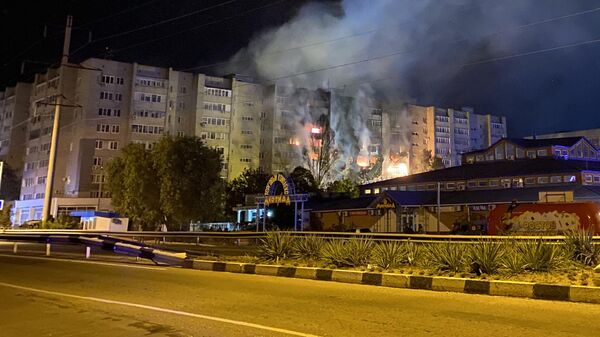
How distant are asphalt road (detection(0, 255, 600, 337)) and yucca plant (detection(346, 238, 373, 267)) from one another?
1592 millimetres

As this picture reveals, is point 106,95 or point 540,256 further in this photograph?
point 106,95

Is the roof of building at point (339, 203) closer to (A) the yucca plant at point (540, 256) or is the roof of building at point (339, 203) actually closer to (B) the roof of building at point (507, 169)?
(B) the roof of building at point (507, 169)

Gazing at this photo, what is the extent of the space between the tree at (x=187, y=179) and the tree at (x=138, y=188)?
1.01 metres

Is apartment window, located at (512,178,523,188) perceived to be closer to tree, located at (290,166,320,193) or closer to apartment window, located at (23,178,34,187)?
tree, located at (290,166,320,193)

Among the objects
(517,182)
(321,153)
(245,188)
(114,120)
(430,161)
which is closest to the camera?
(517,182)

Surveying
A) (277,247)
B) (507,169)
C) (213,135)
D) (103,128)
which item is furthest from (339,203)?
(103,128)

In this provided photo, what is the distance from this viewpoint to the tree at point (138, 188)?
1966 inches

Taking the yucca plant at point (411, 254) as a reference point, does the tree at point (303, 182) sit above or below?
above

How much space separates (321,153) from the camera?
4272 inches

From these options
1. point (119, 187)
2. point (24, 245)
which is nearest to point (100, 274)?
point (24, 245)

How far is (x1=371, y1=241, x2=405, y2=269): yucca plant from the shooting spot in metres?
13.4

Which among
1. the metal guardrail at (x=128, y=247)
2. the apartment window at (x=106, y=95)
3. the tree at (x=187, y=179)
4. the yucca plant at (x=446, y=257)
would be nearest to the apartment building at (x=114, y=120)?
the apartment window at (x=106, y=95)

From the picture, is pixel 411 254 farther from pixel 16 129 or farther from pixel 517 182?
pixel 16 129

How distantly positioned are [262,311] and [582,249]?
838cm
